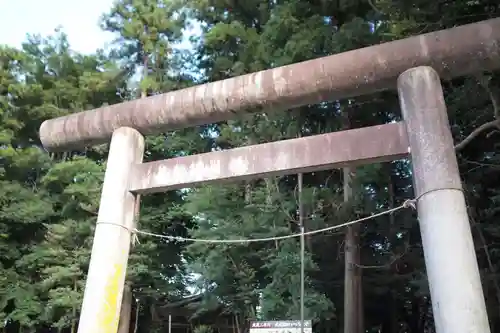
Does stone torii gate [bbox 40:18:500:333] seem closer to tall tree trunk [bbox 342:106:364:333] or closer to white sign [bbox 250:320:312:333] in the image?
white sign [bbox 250:320:312:333]

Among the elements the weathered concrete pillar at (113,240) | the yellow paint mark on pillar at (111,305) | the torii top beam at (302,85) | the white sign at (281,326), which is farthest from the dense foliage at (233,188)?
the yellow paint mark on pillar at (111,305)

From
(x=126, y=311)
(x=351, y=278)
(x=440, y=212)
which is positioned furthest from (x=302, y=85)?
(x=126, y=311)

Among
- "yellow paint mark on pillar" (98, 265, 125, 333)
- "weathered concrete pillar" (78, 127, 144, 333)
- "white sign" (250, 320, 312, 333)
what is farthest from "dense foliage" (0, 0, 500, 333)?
"yellow paint mark on pillar" (98, 265, 125, 333)

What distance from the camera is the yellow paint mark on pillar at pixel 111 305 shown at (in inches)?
158

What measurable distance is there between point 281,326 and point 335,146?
7.90ft

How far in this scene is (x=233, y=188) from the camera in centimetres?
1088

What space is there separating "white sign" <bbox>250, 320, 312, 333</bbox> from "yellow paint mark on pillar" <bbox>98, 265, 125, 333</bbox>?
185 centimetres

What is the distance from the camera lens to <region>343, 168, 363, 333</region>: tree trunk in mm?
8852

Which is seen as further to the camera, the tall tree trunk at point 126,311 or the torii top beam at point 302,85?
the tall tree trunk at point 126,311

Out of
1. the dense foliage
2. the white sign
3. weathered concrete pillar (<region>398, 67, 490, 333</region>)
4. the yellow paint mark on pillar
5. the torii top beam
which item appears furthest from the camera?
the dense foliage

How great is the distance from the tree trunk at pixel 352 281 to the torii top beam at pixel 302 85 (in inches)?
223

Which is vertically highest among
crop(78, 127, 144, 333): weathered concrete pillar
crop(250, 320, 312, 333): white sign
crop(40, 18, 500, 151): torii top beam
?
crop(40, 18, 500, 151): torii top beam

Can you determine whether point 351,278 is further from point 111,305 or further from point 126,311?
point 111,305

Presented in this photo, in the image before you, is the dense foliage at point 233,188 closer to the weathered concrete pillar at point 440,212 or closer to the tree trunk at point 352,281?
the tree trunk at point 352,281
